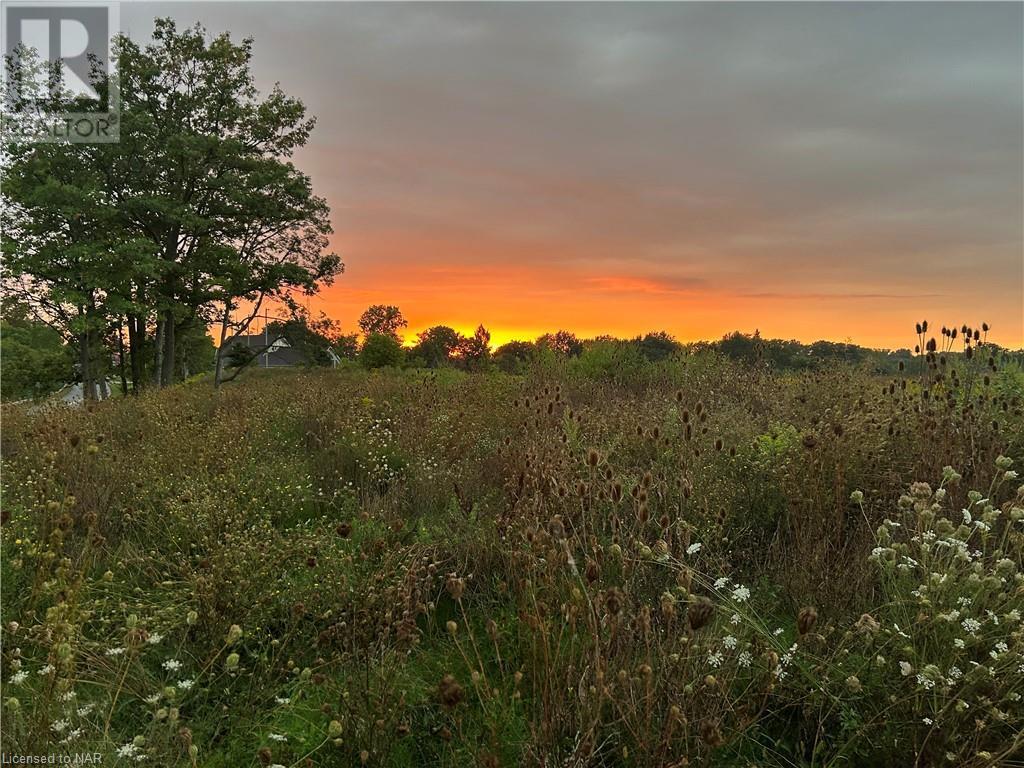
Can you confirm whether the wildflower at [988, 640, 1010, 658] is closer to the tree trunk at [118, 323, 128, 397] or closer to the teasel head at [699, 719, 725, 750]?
the teasel head at [699, 719, 725, 750]

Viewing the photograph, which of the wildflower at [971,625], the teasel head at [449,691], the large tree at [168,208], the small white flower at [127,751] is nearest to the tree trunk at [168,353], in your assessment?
the large tree at [168,208]

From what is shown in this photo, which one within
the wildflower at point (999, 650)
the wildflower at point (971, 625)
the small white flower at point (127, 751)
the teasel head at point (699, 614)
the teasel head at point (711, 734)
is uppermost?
the teasel head at point (699, 614)

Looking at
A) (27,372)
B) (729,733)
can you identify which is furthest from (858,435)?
(27,372)

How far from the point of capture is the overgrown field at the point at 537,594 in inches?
72.5

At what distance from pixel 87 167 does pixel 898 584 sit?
25.4m

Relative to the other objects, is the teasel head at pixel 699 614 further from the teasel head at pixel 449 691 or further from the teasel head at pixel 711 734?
the teasel head at pixel 449 691

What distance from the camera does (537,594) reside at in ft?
8.22

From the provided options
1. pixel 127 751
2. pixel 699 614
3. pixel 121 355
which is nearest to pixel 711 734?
pixel 699 614

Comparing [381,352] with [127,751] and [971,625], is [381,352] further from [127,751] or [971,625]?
[971,625]

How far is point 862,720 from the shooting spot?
1.96 meters

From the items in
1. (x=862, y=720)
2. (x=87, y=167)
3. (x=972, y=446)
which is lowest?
(x=862, y=720)

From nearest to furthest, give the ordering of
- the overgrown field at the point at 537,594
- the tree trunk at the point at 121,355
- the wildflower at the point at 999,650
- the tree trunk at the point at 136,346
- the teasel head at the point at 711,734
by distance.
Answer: the teasel head at the point at 711,734, the wildflower at the point at 999,650, the overgrown field at the point at 537,594, the tree trunk at the point at 136,346, the tree trunk at the point at 121,355

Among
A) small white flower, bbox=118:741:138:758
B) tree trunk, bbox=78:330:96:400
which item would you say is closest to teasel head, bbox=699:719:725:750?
small white flower, bbox=118:741:138:758

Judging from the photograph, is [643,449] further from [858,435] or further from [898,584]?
[898,584]
